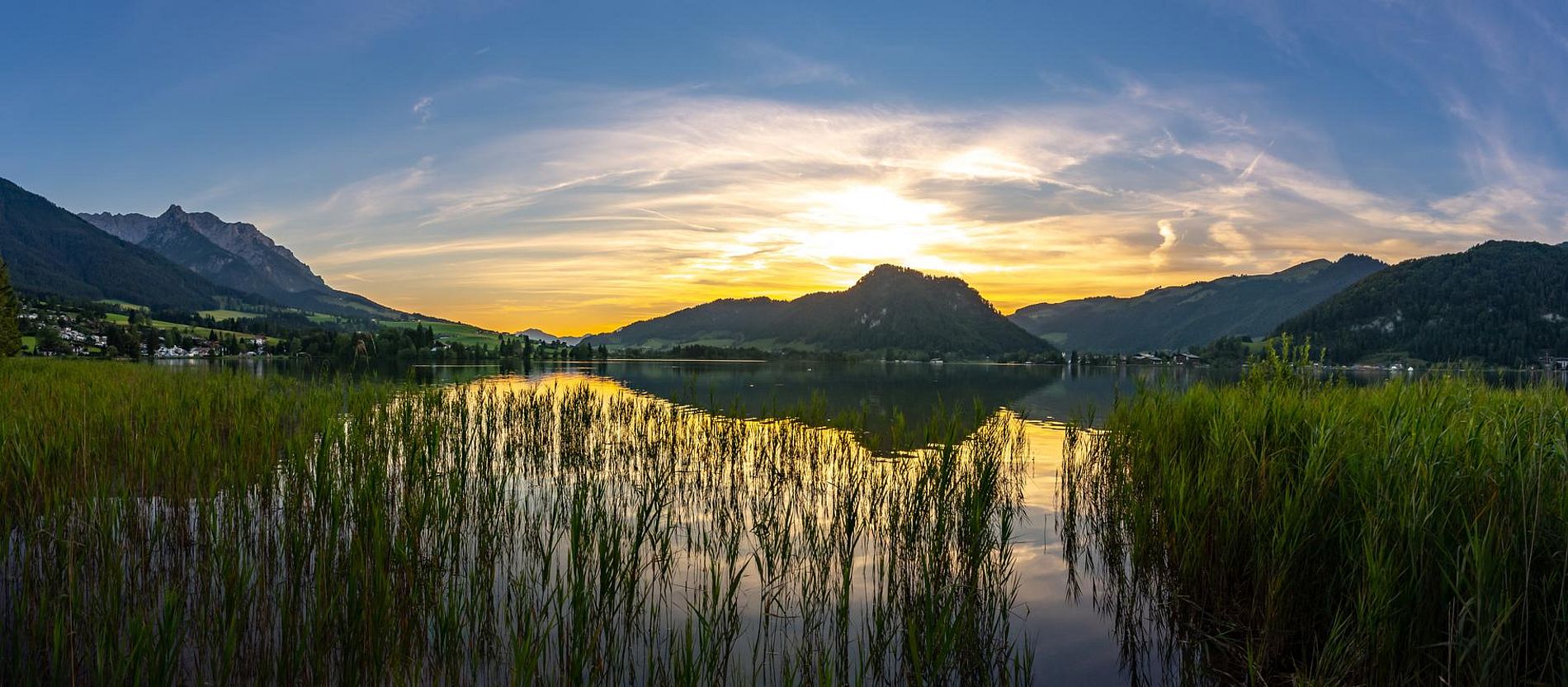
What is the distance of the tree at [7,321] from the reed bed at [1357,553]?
6925cm

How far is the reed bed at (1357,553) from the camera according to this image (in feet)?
18.5

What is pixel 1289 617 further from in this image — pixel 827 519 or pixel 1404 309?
pixel 1404 309

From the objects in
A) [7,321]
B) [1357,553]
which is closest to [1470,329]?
[1357,553]

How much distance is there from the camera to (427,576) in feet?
27.0

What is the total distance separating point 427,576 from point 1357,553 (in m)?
Result: 9.84

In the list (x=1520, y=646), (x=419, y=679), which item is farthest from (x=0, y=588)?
(x=1520, y=646)

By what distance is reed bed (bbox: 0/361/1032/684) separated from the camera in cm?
622

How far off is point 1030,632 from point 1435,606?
4.01m

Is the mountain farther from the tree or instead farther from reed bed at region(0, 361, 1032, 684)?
the tree

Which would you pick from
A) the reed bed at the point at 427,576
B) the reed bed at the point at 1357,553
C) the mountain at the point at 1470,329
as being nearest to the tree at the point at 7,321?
the reed bed at the point at 427,576

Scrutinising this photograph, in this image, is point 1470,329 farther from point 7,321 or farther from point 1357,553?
point 7,321

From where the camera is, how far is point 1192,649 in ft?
26.6

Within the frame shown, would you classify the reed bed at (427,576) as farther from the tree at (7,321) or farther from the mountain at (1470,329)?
the mountain at (1470,329)

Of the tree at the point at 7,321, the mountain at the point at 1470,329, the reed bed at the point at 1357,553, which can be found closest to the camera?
the reed bed at the point at 1357,553
